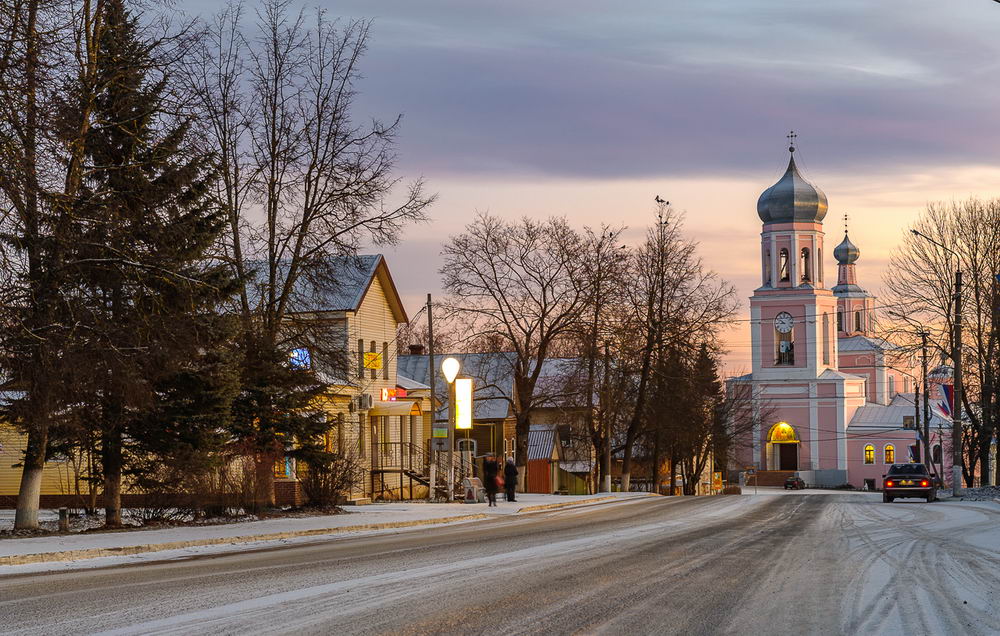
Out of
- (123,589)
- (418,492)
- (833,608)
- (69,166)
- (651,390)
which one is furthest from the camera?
(651,390)

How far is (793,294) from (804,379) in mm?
8191

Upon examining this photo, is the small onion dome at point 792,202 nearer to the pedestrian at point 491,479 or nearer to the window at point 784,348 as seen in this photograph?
the window at point 784,348

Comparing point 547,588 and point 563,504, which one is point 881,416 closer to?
point 563,504

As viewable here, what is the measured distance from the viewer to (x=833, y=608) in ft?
39.3

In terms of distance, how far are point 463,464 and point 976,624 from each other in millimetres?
41275

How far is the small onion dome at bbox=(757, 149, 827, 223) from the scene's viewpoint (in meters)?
117

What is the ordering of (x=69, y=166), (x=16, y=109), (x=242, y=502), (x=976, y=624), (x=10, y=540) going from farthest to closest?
(x=242, y=502) < (x=69, y=166) < (x=10, y=540) < (x=16, y=109) < (x=976, y=624)

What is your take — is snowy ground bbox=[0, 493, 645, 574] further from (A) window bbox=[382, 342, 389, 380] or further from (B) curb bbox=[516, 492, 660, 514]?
(A) window bbox=[382, 342, 389, 380]

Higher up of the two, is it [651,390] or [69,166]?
[69,166]

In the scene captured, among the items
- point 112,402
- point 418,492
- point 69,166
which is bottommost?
point 418,492

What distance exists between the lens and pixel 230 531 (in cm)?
2448

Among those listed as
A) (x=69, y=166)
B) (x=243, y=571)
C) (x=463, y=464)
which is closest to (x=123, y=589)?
(x=243, y=571)

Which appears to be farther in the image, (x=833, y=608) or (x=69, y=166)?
(x=69, y=166)

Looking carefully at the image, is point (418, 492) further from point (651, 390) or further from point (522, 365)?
point (651, 390)
